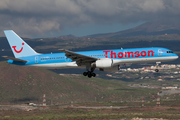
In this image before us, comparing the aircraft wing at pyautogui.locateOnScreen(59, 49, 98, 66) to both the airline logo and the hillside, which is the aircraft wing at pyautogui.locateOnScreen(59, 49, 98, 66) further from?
the hillside

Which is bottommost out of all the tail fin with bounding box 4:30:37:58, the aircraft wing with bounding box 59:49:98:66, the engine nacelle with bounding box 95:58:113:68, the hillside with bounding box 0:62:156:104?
the hillside with bounding box 0:62:156:104

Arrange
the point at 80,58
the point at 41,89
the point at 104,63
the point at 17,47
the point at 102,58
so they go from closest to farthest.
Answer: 1. the point at 104,63
2. the point at 80,58
3. the point at 102,58
4. the point at 17,47
5. the point at 41,89

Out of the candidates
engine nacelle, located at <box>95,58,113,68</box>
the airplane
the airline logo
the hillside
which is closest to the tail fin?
the airplane

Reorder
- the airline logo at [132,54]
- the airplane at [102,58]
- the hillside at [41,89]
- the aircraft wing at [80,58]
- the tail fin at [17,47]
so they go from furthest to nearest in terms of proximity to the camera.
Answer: the hillside at [41,89], the tail fin at [17,47], the airline logo at [132,54], the airplane at [102,58], the aircraft wing at [80,58]

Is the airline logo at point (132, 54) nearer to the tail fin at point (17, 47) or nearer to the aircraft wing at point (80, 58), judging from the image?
the aircraft wing at point (80, 58)

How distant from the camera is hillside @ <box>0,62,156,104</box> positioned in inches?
6570

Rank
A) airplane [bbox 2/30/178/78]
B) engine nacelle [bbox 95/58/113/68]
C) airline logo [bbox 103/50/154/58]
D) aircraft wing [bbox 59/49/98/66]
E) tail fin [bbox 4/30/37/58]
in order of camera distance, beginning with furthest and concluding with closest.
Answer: tail fin [bbox 4/30/37/58] → airline logo [bbox 103/50/154/58] → airplane [bbox 2/30/178/78] → engine nacelle [bbox 95/58/113/68] → aircraft wing [bbox 59/49/98/66]

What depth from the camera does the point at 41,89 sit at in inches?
6875

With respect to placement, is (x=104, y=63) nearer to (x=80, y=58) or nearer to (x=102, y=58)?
(x=102, y=58)

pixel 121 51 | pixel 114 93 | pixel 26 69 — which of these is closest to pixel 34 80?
pixel 26 69

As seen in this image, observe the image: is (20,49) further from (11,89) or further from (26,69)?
(26,69)

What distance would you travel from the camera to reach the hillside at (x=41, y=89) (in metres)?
167

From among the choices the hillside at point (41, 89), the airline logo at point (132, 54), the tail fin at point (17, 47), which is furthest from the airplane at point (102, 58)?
the hillside at point (41, 89)

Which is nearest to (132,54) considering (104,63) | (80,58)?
(104,63)
